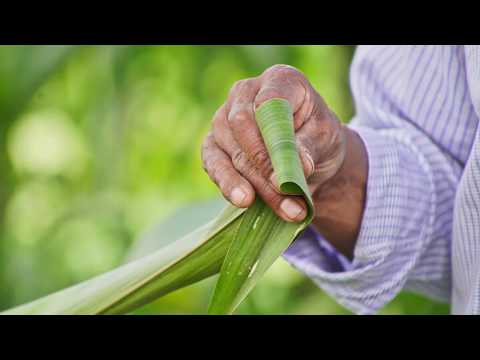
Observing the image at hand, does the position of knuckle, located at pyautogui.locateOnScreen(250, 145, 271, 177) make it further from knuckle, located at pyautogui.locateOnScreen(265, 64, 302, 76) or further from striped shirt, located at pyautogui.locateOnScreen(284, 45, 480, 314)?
striped shirt, located at pyautogui.locateOnScreen(284, 45, 480, 314)

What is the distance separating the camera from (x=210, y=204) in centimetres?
86

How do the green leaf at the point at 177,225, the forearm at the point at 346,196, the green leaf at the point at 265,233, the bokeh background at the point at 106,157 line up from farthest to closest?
the bokeh background at the point at 106,157 → the green leaf at the point at 177,225 → the forearm at the point at 346,196 → the green leaf at the point at 265,233

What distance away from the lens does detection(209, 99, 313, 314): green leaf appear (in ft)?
1.50

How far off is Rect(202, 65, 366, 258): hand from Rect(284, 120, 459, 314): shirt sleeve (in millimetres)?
97

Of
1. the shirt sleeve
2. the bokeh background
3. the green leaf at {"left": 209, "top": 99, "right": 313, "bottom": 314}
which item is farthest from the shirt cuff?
the bokeh background

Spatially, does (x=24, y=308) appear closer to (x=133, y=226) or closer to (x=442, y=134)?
(x=442, y=134)

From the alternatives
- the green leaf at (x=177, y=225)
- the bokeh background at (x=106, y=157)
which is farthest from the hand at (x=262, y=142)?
the bokeh background at (x=106, y=157)

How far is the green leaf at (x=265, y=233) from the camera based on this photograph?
0.46 metres

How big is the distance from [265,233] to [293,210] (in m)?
0.02

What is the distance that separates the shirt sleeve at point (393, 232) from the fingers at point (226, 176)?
18 centimetres

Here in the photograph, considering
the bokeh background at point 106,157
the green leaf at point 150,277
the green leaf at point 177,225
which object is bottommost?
the bokeh background at point 106,157

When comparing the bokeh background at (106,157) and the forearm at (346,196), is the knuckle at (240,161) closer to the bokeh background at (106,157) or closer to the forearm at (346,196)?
the forearm at (346,196)

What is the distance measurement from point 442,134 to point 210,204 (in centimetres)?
25

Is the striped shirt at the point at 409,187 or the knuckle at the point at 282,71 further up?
the knuckle at the point at 282,71
